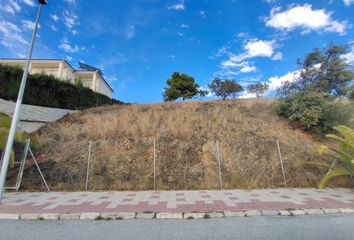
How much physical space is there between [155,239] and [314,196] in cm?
537

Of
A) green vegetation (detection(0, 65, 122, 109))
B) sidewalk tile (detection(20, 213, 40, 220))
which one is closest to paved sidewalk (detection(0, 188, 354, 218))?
sidewalk tile (detection(20, 213, 40, 220))

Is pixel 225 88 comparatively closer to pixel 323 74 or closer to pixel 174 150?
pixel 323 74

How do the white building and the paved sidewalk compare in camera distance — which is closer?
the paved sidewalk

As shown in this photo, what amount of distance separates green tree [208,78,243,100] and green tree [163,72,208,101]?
2086 mm

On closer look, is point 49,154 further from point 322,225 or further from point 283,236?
point 322,225

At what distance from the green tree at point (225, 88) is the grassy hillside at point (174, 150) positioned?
42.0 feet

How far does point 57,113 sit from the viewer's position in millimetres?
15336

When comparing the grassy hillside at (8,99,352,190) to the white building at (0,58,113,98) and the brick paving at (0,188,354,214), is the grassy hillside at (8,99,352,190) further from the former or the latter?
the white building at (0,58,113,98)

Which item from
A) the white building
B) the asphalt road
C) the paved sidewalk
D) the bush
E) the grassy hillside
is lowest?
the asphalt road

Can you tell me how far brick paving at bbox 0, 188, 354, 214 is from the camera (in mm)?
5262

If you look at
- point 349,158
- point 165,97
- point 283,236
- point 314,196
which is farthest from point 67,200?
point 165,97

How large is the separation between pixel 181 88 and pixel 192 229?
2528cm

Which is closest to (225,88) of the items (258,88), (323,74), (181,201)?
(258,88)

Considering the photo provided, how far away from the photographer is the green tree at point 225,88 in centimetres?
2652
